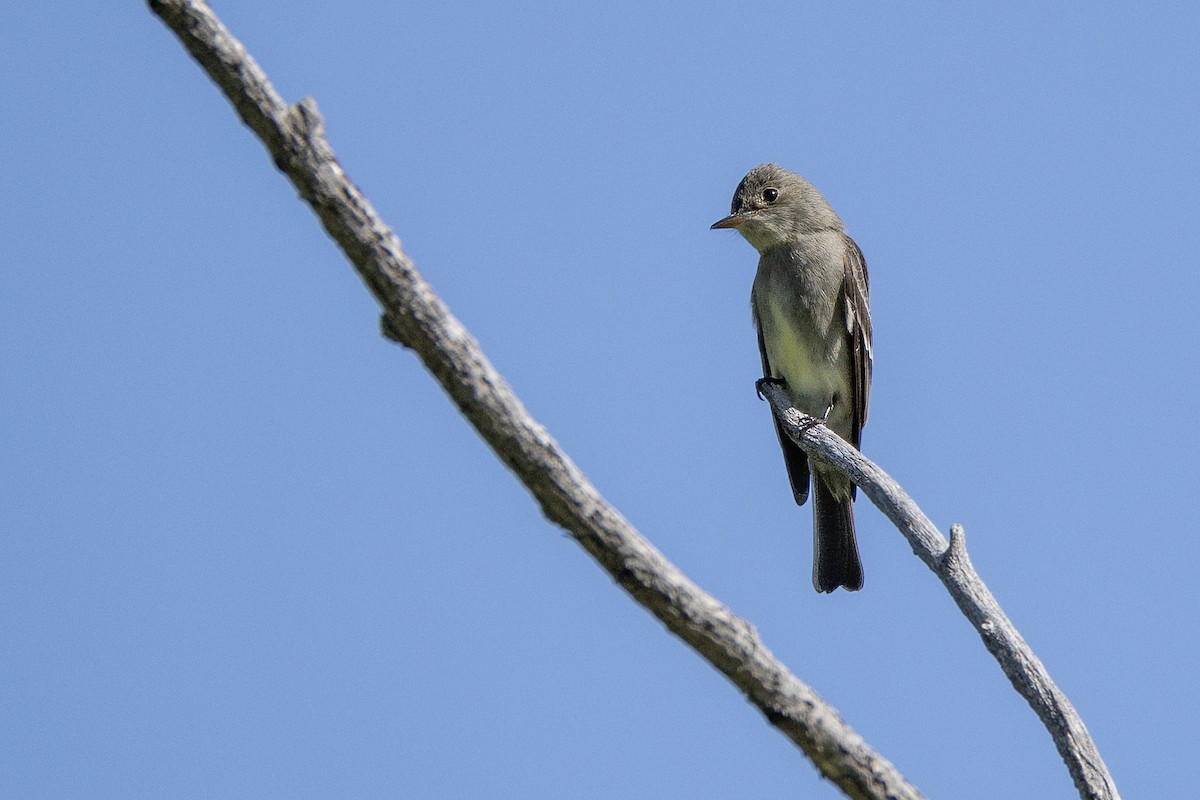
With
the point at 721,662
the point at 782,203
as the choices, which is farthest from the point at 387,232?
the point at 782,203

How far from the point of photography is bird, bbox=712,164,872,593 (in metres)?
8.93

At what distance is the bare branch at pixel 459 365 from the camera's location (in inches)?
123

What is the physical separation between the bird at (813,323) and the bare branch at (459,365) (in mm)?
5235

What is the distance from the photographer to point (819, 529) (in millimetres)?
8609

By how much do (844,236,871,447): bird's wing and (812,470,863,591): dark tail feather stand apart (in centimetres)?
63

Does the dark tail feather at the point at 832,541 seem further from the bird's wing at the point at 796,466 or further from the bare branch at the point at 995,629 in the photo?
the bare branch at the point at 995,629

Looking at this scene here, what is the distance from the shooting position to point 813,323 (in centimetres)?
893

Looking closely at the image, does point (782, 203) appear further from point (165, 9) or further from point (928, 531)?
point (165, 9)

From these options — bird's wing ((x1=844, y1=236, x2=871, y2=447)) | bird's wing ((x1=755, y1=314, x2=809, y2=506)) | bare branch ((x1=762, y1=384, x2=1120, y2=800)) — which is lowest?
bare branch ((x1=762, y1=384, x2=1120, y2=800))

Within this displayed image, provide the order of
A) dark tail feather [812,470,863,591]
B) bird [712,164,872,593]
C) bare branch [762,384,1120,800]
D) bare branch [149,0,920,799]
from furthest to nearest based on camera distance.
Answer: bird [712,164,872,593] → dark tail feather [812,470,863,591] → bare branch [762,384,1120,800] → bare branch [149,0,920,799]

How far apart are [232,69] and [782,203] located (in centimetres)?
661

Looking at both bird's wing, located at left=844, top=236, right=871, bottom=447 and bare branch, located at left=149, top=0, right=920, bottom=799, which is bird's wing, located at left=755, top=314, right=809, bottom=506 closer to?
bird's wing, located at left=844, top=236, right=871, bottom=447

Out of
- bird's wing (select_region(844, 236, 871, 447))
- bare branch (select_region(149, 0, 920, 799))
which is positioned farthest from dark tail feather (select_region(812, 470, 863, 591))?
bare branch (select_region(149, 0, 920, 799))

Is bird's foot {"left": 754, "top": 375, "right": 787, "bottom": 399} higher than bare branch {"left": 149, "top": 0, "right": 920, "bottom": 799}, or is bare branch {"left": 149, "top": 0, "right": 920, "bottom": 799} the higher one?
bird's foot {"left": 754, "top": 375, "right": 787, "bottom": 399}
